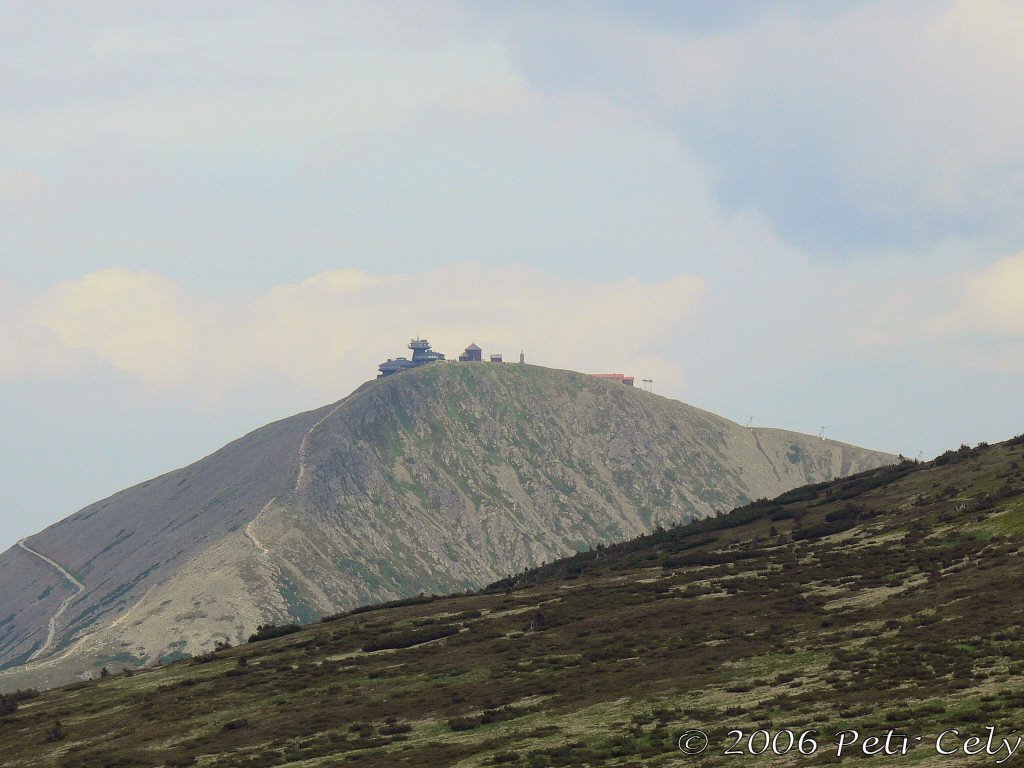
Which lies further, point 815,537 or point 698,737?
point 815,537

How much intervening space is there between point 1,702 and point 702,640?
5790 centimetres

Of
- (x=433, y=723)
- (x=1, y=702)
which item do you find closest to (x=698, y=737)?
(x=433, y=723)

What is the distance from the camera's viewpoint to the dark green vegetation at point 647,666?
56719 millimetres

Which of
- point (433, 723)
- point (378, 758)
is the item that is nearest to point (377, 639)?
point (433, 723)

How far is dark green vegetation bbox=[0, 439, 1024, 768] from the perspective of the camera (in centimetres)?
5672

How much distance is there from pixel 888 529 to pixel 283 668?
157 ft

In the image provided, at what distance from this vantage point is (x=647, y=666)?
7331cm

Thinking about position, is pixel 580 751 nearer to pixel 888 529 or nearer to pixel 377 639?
pixel 377 639

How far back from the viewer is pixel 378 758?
6278 centimetres

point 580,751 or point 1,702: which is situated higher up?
point 1,702

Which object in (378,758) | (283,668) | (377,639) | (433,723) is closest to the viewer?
(378,758)

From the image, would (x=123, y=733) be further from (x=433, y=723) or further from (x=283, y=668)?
(x=433, y=723)

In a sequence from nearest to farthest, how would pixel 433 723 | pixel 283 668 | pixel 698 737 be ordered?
pixel 698 737 < pixel 433 723 < pixel 283 668

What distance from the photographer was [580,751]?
56.7m
